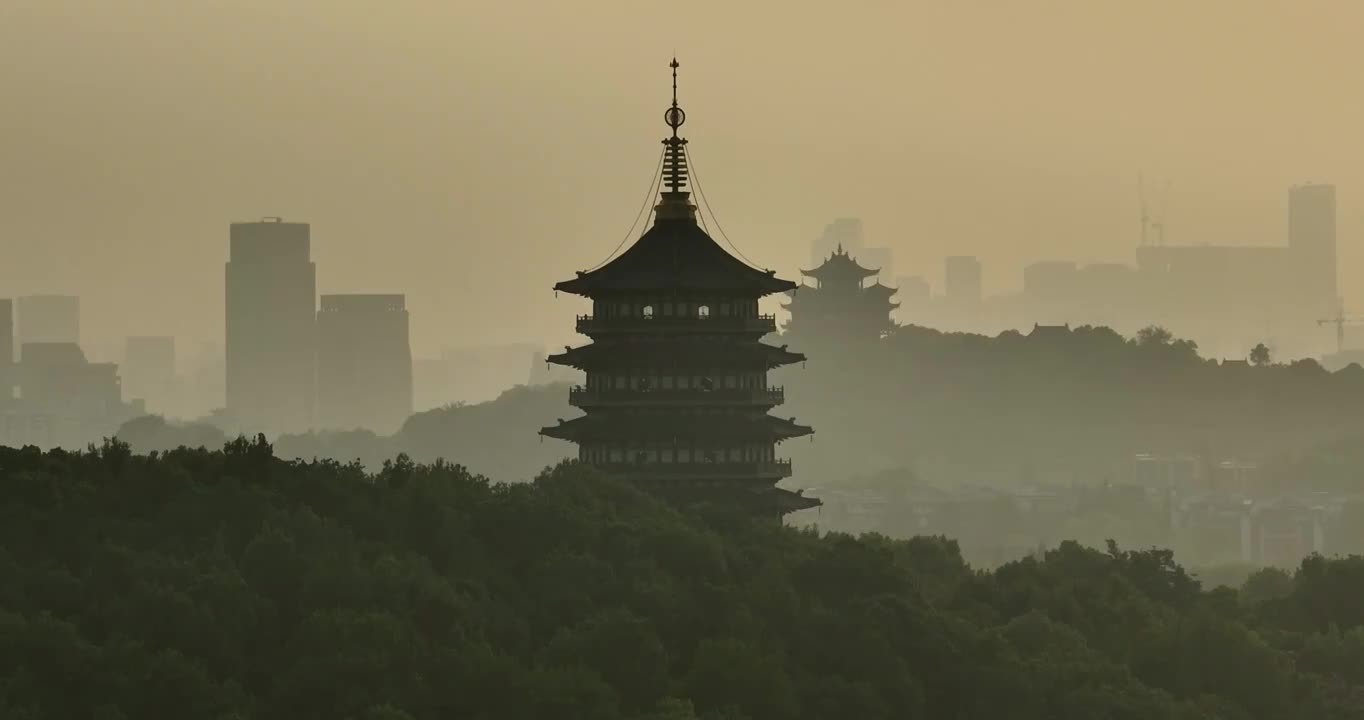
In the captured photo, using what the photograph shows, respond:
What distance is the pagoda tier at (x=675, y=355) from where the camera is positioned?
111 m

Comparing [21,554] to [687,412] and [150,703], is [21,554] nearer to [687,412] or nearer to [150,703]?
[150,703]

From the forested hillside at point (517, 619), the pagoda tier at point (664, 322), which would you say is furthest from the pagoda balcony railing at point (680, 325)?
the forested hillside at point (517, 619)

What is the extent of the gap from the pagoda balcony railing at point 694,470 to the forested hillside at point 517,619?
131 inches

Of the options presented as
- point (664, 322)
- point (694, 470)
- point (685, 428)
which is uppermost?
Result: point (664, 322)

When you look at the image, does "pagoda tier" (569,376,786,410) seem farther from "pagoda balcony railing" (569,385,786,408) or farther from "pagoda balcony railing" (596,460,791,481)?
"pagoda balcony railing" (596,460,791,481)

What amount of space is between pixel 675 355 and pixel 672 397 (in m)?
1.01

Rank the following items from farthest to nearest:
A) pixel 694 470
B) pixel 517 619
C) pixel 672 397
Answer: pixel 694 470 < pixel 672 397 < pixel 517 619

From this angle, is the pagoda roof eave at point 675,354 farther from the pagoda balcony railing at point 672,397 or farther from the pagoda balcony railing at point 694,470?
the pagoda balcony railing at point 694,470

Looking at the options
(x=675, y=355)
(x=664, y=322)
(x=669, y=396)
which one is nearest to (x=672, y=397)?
(x=669, y=396)

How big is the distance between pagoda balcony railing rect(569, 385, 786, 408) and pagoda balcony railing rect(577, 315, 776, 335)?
1.44 metres

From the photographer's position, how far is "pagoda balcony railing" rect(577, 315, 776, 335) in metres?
111

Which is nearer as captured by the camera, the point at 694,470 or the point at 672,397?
the point at 672,397

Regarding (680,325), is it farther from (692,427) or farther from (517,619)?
(517,619)

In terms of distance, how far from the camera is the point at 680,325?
111m
